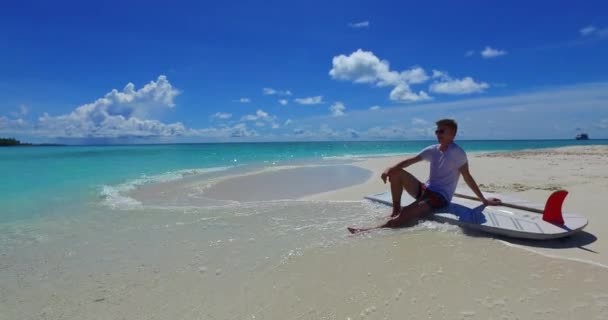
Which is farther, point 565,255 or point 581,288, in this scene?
point 565,255

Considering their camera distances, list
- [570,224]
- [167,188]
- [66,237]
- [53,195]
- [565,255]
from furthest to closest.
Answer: [167,188]
[53,195]
[66,237]
[570,224]
[565,255]

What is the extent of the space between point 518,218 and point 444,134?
5.53 feet

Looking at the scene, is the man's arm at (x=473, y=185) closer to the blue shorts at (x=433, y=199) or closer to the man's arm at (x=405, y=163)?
the blue shorts at (x=433, y=199)

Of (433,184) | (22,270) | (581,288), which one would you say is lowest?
(22,270)

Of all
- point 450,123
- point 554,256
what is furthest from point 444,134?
point 554,256

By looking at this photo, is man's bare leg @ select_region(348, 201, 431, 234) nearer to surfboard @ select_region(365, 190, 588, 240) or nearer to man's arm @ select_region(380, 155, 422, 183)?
surfboard @ select_region(365, 190, 588, 240)

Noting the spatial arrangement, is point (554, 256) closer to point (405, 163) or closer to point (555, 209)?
point (555, 209)

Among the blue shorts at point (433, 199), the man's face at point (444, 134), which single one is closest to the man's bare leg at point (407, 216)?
the blue shorts at point (433, 199)

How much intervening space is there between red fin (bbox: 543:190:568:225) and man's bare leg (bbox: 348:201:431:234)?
1.66 m

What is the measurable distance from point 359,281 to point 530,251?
2335 mm

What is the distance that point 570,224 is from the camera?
4.58 meters

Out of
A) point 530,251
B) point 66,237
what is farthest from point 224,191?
point 530,251

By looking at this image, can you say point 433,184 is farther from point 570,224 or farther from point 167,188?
point 167,188

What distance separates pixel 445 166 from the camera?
5.44 metres
